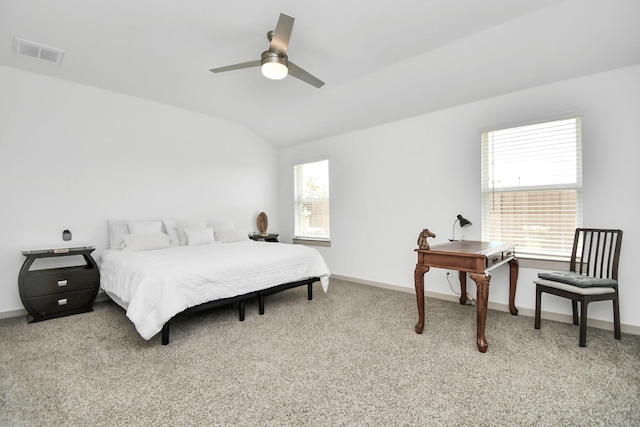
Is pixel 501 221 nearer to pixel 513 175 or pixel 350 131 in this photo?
pixel 513 175

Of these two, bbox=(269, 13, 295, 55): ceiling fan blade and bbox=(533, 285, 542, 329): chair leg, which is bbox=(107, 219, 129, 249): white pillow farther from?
bbox=(533, 285, 542, 329): chair leg

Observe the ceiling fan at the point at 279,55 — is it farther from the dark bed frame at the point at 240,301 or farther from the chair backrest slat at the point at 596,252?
the chair backrest slat at the point at 596,252

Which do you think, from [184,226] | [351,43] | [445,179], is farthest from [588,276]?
[184,226]

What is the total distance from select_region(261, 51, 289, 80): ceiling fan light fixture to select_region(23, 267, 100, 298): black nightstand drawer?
9.98 feet

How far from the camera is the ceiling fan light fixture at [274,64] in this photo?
96.6 inches

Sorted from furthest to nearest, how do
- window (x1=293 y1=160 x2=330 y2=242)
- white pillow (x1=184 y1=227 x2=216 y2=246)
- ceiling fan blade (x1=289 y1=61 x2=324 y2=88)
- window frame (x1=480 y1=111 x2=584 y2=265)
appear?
window (x1=293 y1=160 x2=330 y2=242) < white pillow (x1=184 y1=227 x2=216 y2=246) < window frame (x1=480 y1=111 x2=584 y2=265) < ceiling fan blade (x1=289 y1=61 x2=324 y2=88)

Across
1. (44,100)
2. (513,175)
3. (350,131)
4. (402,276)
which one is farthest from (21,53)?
(513,175)

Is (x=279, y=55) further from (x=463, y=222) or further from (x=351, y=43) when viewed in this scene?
(x=463, y=222)

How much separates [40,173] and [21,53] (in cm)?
128

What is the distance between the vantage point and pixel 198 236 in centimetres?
418

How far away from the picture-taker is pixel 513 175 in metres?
3.30

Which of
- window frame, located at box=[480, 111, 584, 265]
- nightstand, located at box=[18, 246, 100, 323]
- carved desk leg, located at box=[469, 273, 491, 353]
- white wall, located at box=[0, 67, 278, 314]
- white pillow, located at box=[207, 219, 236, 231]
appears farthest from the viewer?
white pillow, located at box=[207, 219, 236, 231]

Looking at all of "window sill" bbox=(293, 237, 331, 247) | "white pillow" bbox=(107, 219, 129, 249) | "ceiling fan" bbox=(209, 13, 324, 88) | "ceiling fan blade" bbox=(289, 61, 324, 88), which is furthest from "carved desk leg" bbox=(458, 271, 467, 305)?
"white pillow" bbox=(107, 219, 129, 249)

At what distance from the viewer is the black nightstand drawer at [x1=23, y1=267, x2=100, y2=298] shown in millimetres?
3074
